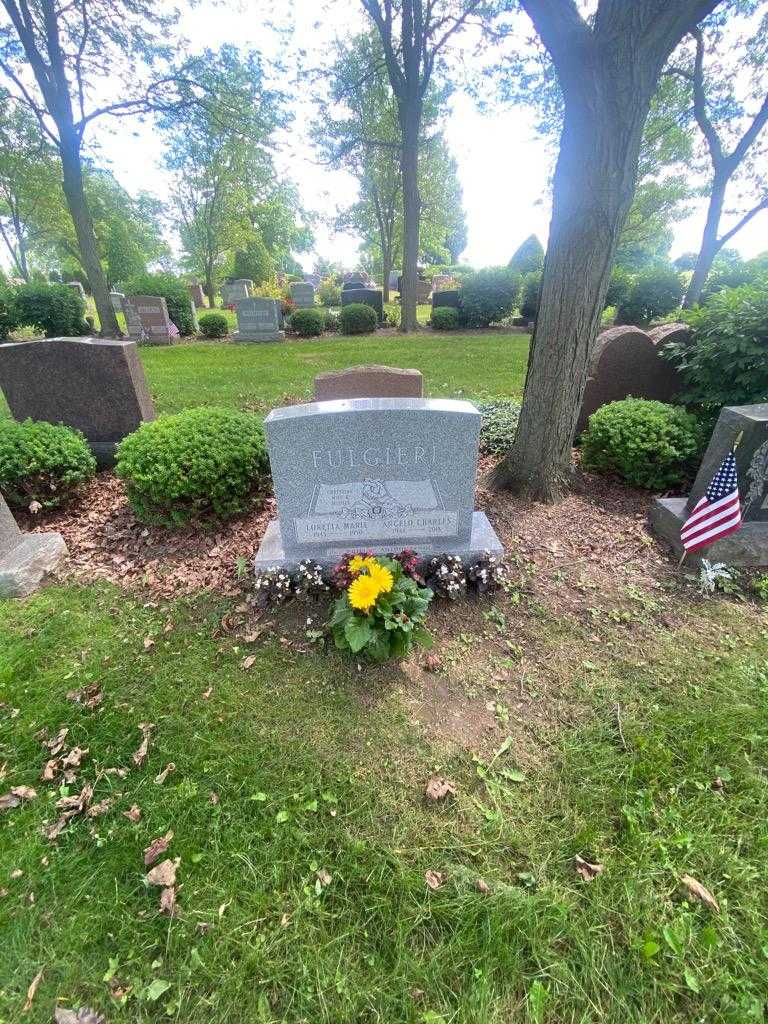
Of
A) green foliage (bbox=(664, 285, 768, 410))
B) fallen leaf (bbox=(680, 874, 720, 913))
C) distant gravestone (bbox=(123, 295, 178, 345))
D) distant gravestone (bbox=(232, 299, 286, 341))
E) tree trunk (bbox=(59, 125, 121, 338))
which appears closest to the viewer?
fallen leaf (bbox=(680, 874, 720, 913))

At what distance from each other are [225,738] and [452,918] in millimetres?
1355

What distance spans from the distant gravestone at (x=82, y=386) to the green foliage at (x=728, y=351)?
6.28m

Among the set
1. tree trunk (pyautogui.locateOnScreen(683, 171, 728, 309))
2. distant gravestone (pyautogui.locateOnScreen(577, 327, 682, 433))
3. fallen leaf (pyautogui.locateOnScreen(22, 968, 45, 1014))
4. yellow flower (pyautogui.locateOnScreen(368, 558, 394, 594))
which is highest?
tree trunk (pyautogui.locateOnScreen(683, 171, 728, 309))

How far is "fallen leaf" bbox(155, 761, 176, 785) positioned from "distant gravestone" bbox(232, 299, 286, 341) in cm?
1502

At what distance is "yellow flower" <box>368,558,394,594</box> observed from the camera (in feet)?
8.64

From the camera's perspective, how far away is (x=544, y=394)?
4066 millimetres

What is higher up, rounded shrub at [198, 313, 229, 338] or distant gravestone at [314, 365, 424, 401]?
distant gravestone at [314, 365, 424, 401]

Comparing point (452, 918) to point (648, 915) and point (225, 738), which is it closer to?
point (648, 915)

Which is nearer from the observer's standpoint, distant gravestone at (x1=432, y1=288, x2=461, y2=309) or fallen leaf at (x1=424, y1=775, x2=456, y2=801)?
fallen leaf at (x1=424, y1=775, x2=456, y2=801)

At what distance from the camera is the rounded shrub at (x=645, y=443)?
441cm

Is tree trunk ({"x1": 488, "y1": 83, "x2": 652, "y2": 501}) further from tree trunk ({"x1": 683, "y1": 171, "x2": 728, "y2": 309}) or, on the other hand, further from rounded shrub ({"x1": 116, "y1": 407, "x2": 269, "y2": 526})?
tree trunk ({"x1": 683, "y1": 171, "x2": 728, "y2": 309})

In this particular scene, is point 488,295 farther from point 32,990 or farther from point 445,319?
point 32,990

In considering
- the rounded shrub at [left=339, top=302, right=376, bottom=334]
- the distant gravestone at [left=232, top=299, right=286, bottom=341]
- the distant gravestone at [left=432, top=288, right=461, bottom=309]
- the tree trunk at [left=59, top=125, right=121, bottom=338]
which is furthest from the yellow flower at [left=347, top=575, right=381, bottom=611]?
the distant gravestone at [left=432, top=288, right=461, bottom=309]

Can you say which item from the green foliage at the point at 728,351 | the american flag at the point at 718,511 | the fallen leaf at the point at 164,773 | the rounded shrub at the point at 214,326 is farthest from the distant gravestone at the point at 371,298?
the fallen leaf at the point at 164,773
